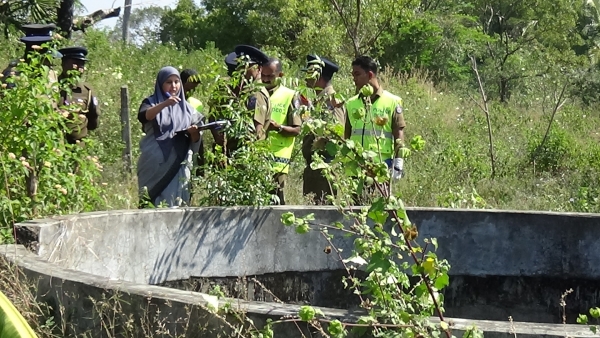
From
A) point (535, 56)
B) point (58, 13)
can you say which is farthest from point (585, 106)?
point (58, 13)

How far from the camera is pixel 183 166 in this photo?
718 centimetres

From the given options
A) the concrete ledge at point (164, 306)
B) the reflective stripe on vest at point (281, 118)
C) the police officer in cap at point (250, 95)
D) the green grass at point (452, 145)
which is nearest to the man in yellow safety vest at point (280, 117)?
the reflective stripe on vest at point (281, 118)

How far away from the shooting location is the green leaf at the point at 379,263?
3357mm

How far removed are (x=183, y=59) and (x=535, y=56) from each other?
15.8 m

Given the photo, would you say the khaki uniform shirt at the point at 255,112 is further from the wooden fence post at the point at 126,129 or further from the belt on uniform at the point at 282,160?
the wooden fence post at the point at 126,129

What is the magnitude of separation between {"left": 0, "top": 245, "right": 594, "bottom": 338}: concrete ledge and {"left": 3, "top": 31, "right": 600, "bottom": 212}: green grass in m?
2.86

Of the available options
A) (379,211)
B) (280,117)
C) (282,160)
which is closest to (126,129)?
(280,117)

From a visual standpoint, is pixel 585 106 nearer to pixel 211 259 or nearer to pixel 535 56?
pixel 535 56

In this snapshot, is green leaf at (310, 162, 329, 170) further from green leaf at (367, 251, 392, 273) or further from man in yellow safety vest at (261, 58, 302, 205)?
man in yellow safety vest at (261, 58, 302, 205)

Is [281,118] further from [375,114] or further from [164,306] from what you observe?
[164,306]

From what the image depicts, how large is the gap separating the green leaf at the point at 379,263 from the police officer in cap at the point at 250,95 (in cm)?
324

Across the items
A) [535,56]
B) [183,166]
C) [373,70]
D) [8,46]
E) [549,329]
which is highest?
[535,56]

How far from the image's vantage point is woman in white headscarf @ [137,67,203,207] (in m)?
7.11

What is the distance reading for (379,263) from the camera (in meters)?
3.37
